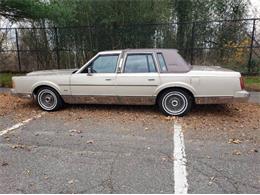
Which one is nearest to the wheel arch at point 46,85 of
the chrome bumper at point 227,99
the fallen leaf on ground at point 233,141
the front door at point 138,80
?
the front door at point 138,80

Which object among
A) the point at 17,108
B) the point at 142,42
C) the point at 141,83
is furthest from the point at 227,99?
the point at 142,42

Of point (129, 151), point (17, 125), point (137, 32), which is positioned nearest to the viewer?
point (129, 151)

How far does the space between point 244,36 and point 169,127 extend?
667 cm

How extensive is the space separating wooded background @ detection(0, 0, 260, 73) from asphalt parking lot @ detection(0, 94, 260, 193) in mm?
4411

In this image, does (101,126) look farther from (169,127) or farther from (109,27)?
(109,27)

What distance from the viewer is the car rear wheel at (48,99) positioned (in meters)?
6.48

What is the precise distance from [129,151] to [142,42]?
728 centimetres

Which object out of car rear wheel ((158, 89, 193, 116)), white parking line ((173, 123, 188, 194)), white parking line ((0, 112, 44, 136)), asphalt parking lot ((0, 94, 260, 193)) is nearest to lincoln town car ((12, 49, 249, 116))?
car rear wheel ((158, 89, 193, 116))

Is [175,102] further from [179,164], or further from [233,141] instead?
[179,164]

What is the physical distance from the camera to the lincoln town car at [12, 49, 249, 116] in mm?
5637

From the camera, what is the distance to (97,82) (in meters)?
6.12

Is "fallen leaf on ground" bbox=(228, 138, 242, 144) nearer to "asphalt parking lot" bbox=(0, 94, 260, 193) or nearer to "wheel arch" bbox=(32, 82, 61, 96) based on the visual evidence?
"asphalt parking lot" bbox=(0, 94, 260, 193)

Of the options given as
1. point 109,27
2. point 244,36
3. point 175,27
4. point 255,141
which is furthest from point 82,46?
point 255,141

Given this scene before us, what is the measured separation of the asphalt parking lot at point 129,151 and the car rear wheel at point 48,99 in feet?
0.66
